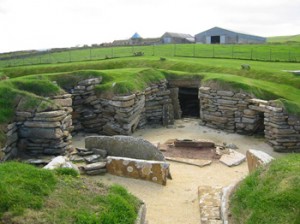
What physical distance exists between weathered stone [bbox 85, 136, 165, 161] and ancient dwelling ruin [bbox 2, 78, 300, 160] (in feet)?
6.58

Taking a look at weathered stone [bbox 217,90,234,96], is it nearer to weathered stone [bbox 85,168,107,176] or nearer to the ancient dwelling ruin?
the ancient dwelling ruin

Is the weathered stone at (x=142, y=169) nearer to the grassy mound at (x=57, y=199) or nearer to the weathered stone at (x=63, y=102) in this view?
the grassy mound at (x=57, y=199)

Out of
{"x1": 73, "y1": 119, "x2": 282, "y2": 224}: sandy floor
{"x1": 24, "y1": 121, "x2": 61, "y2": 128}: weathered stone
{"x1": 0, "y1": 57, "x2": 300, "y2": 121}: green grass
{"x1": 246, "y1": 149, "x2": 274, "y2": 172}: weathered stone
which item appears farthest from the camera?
{"x1": 0, "y1": 57, "x2": 300, "y2": 121}: green grass

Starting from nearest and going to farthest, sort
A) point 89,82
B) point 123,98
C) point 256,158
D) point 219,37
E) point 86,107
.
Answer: point 256,158, point 123,98, point 89,82, point 86,107, point 219,37

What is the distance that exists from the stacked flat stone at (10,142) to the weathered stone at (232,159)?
7.37 metres

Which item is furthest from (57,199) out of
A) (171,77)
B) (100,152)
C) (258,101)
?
(171,77)

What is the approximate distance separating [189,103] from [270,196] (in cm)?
1686

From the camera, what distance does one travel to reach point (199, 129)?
1859cm

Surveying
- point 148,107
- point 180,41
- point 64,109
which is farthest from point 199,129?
point 180,41

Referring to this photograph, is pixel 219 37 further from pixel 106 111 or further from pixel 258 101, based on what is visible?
pixel 106 111

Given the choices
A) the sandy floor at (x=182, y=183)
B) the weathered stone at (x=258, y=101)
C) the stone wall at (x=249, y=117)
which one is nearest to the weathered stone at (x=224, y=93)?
the stone wall at (x=249, y=117)

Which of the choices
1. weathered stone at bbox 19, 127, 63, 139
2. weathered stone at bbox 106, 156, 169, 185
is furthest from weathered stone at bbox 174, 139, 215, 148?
weathered stone at bbox 19, 127, 63, 139

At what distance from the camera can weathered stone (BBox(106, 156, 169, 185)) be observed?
1082 cm

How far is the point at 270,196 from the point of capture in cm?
696
